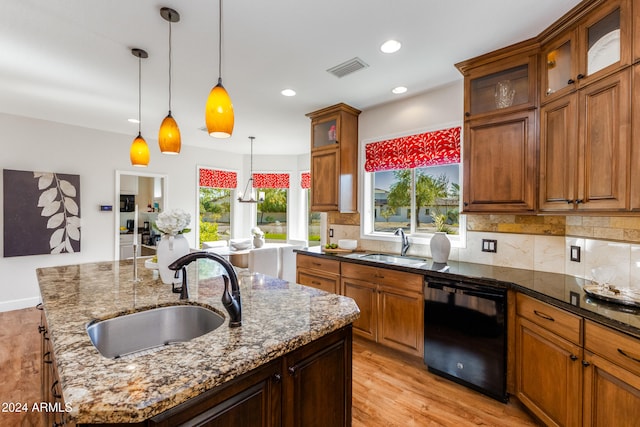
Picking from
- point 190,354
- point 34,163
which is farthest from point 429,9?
point 34,163

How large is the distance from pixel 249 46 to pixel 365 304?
2608 millimetres

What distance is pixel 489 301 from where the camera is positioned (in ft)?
7.17

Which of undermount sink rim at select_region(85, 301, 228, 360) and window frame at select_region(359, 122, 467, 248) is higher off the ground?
window frame at select_region(359, 122, 467, 248)

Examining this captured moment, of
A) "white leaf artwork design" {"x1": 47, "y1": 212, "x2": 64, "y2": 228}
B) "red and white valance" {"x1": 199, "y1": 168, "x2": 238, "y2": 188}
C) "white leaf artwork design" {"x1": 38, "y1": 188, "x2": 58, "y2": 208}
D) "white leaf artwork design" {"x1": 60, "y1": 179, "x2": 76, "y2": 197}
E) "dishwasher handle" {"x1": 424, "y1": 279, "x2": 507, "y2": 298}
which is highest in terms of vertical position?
"red and white valance" {"x1": 199, "y1": 168, "x2": 238, "y2": 188}

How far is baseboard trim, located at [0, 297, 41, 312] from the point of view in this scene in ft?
13.5

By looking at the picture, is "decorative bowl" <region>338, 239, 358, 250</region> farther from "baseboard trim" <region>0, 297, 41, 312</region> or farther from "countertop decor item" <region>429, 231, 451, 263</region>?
"baseboard trim" <region>0, 297, 41, 312</region>

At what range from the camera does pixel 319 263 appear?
3475mm

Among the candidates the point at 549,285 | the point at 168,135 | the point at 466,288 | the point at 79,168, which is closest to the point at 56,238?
the point at 79,168

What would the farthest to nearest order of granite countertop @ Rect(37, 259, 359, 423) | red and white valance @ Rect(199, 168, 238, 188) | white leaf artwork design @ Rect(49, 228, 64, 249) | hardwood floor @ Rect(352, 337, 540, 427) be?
red and white valance @ Rect(199, 168, 238, 188) → white leaf artwork design @ Rect(49, 228, 64, 249) → hardwood floor @ Rect(352, 337, 540, 427) → granite countertop @ Rect(37, 259, 359, 423)

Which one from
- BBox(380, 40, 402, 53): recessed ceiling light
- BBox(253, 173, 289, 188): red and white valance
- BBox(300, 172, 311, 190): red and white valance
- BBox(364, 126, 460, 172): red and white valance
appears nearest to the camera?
BBox(380, 40, 402, 53): recessed ceiling light

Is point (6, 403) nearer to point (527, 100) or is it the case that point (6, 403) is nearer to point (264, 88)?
point (264, 88)

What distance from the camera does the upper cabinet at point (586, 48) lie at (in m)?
1.68

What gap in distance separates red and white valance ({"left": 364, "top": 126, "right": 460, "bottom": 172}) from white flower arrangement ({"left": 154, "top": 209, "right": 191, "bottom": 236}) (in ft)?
8.11

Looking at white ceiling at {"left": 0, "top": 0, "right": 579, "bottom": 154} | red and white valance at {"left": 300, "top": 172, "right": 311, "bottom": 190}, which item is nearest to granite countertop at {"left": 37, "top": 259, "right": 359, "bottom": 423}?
white ceiling at {"left": 0, "top": 0, "right": 579, "bottom": 154}
